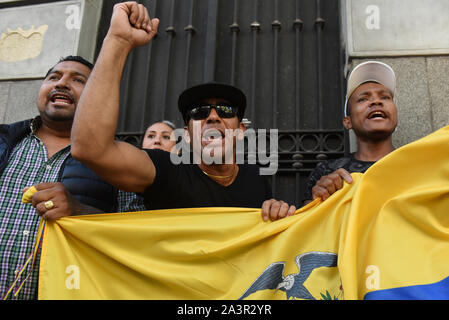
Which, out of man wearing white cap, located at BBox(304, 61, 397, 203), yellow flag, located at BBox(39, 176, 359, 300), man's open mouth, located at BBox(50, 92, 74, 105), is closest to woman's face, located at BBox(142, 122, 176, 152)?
man's open mouth, located at BBox(50, 92, 74, 105)

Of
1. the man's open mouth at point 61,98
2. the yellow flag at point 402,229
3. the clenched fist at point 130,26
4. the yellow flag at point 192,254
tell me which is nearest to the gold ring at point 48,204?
the yellow flag at point 192,254

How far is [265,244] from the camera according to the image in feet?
8.18

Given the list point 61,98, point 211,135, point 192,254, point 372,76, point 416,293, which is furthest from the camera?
point 372,76

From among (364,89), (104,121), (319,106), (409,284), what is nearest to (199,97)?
(104,121)

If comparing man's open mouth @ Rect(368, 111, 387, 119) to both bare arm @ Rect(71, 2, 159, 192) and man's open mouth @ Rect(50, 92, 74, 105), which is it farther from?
man's open mouth @ Rect(50, 92, 74, 105)

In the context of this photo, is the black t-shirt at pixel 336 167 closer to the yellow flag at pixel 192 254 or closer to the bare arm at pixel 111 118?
the yellow flag at pixel 192 254

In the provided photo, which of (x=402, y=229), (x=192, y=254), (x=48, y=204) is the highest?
(x=48, y=204)

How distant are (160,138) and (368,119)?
6.72 feet

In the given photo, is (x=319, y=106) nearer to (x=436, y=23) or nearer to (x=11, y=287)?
(x=436, y=23)

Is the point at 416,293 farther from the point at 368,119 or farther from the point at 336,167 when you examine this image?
the point at 368,119

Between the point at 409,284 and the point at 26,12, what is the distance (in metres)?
5.41

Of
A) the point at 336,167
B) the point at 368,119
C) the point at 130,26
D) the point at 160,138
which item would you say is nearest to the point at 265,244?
the point at 336,167

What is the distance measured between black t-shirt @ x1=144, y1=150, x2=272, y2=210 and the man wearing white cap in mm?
534

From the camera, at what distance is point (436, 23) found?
14.4ft
